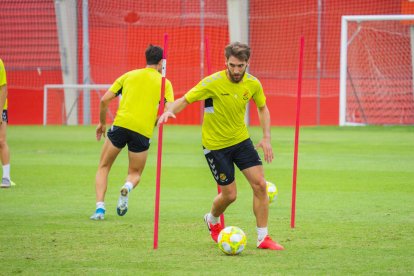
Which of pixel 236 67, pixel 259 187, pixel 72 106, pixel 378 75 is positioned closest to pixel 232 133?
pixel 259 187

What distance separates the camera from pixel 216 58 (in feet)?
115

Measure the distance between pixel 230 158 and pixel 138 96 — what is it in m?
2.31

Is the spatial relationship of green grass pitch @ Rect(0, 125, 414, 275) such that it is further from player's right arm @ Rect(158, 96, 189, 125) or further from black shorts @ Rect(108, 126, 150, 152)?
player's right arm @ Rect(158, 96, 189, 125)

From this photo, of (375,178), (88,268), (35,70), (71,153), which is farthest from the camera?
(35,70)

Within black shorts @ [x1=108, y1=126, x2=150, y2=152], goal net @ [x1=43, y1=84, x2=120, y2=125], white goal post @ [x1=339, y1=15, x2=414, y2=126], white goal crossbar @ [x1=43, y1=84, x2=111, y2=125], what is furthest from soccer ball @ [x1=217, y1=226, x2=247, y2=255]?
goal net @ [x1=43, y1=84, x2=120, y2=125]

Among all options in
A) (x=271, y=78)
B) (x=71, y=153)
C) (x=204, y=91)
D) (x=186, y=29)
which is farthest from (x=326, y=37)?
(x=204, y=91)

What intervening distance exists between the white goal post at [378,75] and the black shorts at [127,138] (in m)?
21.1

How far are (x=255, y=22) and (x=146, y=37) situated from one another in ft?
15.1

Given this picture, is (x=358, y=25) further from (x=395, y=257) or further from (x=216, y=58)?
(x=395, y=257)

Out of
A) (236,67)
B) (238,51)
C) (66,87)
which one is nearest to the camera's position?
(238,51)

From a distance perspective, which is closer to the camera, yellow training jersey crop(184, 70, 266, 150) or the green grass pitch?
the green grass pitch

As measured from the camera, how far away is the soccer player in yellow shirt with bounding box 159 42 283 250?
8273mm

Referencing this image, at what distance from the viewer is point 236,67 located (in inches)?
320

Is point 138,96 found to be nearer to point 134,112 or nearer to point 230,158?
point 134,112
